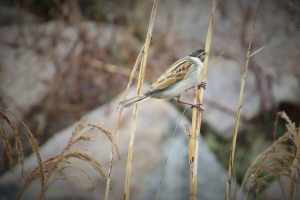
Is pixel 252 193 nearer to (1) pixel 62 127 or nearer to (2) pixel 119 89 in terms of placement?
(2) pixel 119 89

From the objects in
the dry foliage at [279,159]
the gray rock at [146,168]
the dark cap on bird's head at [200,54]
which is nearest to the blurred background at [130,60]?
the gray rock at [146,168]

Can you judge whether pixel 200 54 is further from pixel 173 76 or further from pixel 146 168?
pixel 146 168

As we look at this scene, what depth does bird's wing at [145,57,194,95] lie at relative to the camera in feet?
5.49

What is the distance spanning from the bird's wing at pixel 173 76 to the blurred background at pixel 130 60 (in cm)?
119

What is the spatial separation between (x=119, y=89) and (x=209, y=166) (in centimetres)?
166

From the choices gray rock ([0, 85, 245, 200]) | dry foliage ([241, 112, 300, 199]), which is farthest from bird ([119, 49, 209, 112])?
gray rock ([0, 85, 245, 200])

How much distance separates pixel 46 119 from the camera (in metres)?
3.04

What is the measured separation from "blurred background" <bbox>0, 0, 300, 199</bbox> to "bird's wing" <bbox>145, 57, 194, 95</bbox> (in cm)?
119

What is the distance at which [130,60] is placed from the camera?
3.27m

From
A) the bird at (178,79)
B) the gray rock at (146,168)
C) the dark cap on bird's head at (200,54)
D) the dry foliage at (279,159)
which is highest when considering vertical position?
the dark cap on bird's head at (200,54)

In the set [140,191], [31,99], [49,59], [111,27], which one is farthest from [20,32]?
[140,191]

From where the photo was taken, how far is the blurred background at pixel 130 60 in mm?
2891

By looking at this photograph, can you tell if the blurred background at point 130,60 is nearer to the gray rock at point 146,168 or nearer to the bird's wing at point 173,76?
the gray rock at point 146,168

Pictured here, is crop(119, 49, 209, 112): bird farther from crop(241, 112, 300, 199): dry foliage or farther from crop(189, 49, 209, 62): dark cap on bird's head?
crop(241, 112, 300, 199): dry foliage
